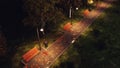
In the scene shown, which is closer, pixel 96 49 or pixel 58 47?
pixel 96 49

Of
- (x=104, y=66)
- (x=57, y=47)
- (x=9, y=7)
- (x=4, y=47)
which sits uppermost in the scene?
(x=9, y=7)

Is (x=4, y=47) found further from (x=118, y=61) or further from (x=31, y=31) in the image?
(x=118, y=61)

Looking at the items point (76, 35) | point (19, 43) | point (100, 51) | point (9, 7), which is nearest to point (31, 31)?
point (19, 43)

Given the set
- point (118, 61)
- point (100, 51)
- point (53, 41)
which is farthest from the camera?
point (53, 41)

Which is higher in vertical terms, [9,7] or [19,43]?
[9,7]

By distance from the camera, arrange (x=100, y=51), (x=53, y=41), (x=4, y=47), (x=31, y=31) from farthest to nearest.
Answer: (x=31, y=31), (x=53, y=41), (x=100, y=51), (x=4, y=47)

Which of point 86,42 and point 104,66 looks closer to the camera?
point 104,66

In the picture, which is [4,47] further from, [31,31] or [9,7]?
[9,7]
